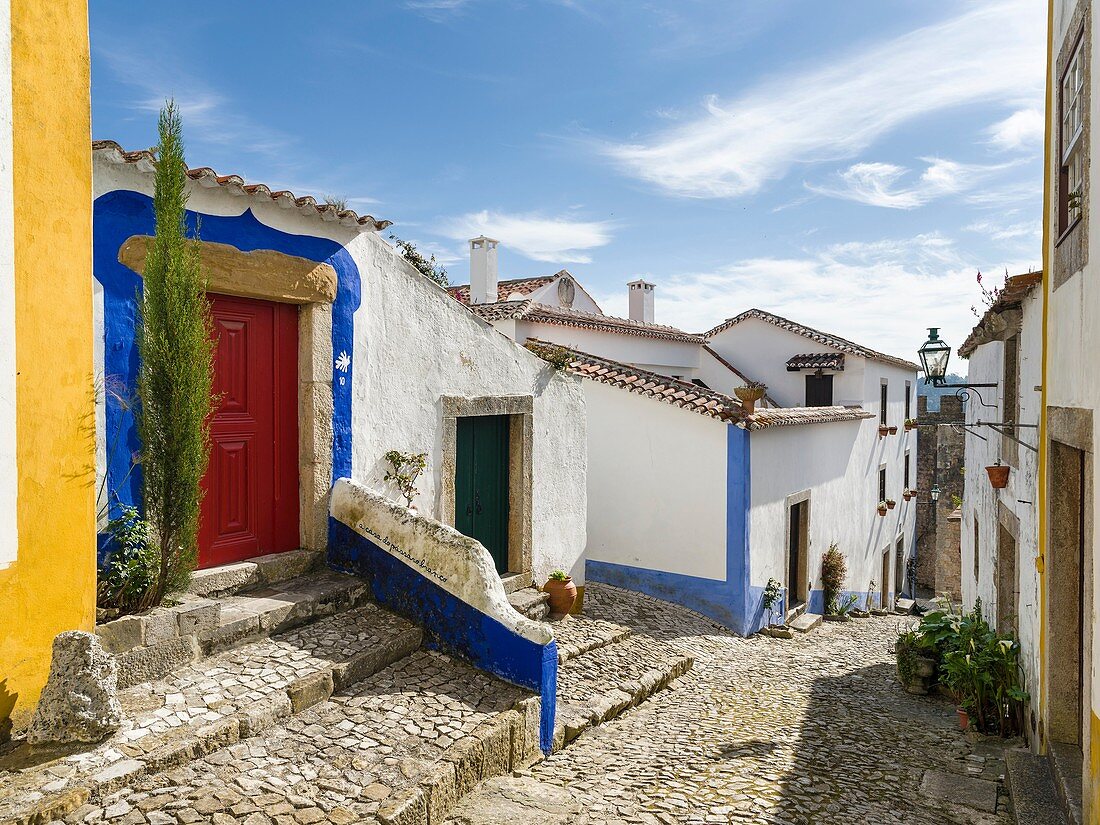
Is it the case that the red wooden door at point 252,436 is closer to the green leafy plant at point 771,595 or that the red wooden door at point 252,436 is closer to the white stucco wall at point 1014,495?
the white stucco wall at point 1014,495

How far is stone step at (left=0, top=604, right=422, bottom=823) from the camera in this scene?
3.43 metres

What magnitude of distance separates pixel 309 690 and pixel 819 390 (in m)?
17.6

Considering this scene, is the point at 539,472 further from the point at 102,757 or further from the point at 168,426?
the point at 102,757

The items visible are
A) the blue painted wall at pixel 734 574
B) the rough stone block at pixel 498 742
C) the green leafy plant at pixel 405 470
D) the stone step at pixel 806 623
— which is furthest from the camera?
the stone step at pixel 806 623

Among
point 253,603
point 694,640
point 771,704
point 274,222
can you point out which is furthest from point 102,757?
point 694,640

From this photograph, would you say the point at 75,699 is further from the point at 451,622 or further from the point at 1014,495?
the point at 1014,495

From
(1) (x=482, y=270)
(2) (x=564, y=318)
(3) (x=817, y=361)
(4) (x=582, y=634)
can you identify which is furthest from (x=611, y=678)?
(3) (x=817, y=361)

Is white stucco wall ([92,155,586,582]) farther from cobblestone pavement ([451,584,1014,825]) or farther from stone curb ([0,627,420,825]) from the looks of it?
cobblestone pavement ([451,584,1014,825])

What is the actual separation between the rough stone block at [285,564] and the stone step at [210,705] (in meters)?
0.56

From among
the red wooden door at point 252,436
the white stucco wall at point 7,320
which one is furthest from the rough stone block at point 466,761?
the white stucco wall at point 7,320

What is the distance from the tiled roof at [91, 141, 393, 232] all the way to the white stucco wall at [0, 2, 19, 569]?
71 cm

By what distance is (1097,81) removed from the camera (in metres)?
4.21

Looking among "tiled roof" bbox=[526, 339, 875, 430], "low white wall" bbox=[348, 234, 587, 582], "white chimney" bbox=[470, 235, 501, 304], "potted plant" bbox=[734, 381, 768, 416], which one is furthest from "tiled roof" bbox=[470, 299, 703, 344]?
"low white wall" bbox=[348, 234, 587, 582]

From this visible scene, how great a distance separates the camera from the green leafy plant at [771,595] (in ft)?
39.0
